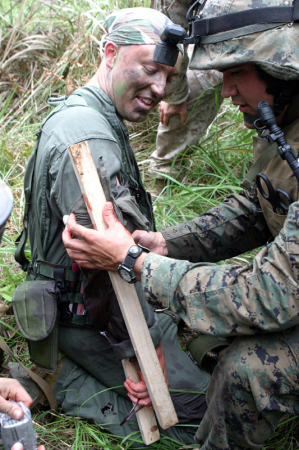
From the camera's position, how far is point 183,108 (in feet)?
14.9

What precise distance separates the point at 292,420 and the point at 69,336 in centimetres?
139

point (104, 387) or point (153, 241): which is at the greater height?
point (153, 241)

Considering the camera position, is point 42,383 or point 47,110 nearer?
point 42,383

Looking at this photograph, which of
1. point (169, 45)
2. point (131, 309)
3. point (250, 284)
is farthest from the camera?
point (169, 45)

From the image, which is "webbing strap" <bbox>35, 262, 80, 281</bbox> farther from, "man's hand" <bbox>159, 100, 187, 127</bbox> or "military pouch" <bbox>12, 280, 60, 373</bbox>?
"man's hand" <bbox>159, 100, 187, 127</bbox>

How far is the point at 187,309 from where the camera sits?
199 centimetres

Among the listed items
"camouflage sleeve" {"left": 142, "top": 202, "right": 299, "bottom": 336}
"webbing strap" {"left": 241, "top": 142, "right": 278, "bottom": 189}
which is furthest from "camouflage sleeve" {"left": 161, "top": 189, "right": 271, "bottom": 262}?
"camouflage sleeve" {"left": 142, "top": 202, "right": 299, "bottom": 336}

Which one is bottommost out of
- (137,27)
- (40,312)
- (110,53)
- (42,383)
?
(42,383)

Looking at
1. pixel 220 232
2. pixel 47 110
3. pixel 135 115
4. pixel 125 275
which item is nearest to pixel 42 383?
pixel 125 275

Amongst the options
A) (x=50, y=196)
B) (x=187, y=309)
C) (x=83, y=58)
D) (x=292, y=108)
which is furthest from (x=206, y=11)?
(x=83, y=58)

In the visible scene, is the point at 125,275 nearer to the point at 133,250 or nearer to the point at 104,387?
the point at 133,250

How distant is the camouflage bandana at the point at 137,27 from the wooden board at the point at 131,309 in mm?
1058

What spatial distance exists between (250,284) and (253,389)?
51 centimetres

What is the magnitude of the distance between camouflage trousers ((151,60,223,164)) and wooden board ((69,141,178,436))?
2.86 meters
